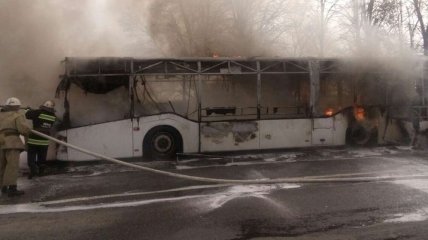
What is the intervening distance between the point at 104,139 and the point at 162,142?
1367 mm

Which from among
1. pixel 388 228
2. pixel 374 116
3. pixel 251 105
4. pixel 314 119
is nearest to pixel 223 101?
pixel 251 105

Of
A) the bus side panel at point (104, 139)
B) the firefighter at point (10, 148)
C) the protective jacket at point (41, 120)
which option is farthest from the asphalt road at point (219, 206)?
the protective jacket at point (41, 120)

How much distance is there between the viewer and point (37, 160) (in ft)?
30.2

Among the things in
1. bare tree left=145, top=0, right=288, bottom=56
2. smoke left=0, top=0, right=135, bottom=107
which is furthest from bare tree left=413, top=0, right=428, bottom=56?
smoke left=0, top=0, right=135, bottom=107

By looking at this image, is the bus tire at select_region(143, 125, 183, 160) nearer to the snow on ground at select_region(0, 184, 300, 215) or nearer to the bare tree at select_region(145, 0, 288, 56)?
the snow on ground at select_region(0, 184, 300, 215)

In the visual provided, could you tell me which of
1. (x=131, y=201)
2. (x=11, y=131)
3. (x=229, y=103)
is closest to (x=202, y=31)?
(x=229, y=103)

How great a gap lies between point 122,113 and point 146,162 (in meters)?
1.36

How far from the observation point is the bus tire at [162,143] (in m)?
10.4

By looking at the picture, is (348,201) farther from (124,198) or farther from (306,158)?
(306,158)

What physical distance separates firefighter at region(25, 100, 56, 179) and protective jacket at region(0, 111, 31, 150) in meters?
1.64

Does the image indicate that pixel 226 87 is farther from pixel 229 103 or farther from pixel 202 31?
pixel 202 31

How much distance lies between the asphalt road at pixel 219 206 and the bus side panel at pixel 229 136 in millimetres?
1297

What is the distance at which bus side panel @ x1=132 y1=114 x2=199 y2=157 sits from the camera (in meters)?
10.2

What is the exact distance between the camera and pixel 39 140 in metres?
8.93
